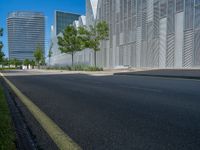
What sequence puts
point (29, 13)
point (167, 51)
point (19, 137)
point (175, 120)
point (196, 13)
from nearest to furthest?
1. point (19, 137)
2. point (175, 120)
3. point (196, 13)
4. point (167, 51)
5. point (29, 13)

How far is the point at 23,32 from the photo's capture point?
184375 millimetres

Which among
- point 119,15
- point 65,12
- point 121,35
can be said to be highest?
point 65,12

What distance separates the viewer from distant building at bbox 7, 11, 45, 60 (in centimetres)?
18162

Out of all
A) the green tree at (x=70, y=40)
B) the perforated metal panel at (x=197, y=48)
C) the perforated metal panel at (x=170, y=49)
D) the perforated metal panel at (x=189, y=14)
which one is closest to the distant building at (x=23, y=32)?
the green tree at (x=70, y=40)

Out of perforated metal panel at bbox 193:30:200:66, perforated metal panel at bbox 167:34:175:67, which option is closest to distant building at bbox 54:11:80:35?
perforated metal panel at bbox 167:34:175:67

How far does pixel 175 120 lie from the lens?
18.1 ft

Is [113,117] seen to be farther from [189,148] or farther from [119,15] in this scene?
[119,15]

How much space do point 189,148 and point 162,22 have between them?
136ft

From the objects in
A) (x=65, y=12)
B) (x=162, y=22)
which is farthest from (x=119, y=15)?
(x=65, y=12)

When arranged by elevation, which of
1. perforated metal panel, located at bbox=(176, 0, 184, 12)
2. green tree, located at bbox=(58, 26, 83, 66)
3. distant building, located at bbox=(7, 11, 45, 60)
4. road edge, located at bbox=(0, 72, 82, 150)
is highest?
distant building, located at bbox=(7, 11, 45, 60)

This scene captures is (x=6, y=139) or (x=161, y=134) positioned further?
(x=161, y=134)

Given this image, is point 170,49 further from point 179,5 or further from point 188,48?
point 179,5

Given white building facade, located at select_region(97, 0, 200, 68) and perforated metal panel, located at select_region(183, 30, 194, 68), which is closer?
perforated metal panel, located at select_region(183, 30, 194, 68)

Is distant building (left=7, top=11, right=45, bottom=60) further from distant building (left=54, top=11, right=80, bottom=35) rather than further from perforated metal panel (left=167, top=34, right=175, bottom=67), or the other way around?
perforated metal panel (left=167, top=34, right=175, bottom=67)
